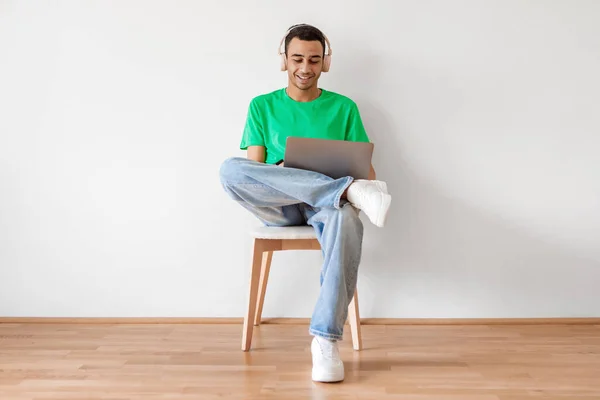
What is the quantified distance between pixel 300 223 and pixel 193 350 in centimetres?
56

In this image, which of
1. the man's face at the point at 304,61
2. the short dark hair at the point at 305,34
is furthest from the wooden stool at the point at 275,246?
the short dark hair at the point at 305,34

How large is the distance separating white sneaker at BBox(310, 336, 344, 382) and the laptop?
1.77 ft

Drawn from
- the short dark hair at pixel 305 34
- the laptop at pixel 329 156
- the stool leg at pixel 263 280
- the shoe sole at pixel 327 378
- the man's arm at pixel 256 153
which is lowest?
the stool leg at pixel 263 280

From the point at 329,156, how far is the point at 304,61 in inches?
19.2

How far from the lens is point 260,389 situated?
178 centimetres

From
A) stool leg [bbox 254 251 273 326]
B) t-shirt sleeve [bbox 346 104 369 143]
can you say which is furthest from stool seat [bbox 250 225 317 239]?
t-shirt sleeve [bbox 346 104 369 143]

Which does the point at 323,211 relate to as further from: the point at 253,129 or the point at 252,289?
the point at 253,129

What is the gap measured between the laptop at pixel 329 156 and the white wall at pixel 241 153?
0.62 metres

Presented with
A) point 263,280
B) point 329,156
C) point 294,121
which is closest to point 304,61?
point 294,121

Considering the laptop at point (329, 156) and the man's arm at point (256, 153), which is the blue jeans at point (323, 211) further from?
the man's arm at point (256, 153)

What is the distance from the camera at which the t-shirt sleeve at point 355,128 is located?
2508mm

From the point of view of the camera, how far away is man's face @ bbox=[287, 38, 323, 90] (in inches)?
94.2

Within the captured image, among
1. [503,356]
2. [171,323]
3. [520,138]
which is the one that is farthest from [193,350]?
[520,138]

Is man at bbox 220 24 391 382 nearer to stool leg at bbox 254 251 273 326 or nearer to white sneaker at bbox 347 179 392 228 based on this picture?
white sneaker at bbox 347 179 392 228
